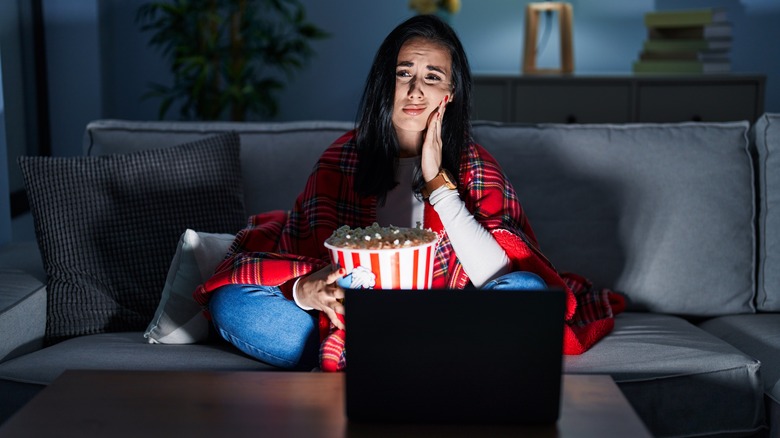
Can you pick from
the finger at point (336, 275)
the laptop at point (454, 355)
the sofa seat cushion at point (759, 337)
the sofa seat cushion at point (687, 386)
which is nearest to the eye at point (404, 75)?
the finger at point (336, 275)

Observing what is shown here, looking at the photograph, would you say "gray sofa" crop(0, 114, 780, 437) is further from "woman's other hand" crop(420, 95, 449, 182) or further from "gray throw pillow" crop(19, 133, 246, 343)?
"woman's other hand" crop(420, 95, 449, 182)

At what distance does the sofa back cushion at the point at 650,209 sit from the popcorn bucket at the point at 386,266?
2.84 ft

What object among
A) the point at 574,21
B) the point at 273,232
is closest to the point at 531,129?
the point at 273,232

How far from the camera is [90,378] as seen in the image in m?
1.22

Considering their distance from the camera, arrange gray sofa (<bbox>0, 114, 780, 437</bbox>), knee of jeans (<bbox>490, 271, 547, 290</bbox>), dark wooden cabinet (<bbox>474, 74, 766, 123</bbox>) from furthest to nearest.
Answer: dark wooden cabinet (<bbox>474, 74, 766, 123</bbox>) < gray sofa (<bbox>0, 114, 780, 437</bbox>) < knee of jeans (<bbox>490, 271, 547, 290</bbox>)

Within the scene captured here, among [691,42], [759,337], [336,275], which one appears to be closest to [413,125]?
[336,275]

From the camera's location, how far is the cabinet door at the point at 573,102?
12.1 ft

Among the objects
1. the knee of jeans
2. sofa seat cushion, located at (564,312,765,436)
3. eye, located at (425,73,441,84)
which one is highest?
eye, located at (425,73,441,84)

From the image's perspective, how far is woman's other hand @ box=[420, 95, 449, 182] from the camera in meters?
1.61

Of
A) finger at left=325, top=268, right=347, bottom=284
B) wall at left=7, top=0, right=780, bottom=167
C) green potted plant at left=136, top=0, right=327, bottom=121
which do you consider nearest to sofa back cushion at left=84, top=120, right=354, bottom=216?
finger at left=325, top=268, right=347, bottom=284

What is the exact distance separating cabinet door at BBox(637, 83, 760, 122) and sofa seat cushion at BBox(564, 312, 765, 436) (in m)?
2.17

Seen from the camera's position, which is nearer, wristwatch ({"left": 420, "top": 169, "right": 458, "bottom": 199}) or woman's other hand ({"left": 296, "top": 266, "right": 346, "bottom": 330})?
woman's other hand ({"left": 296, "top": 266, "right": 346, "bottom": 330})

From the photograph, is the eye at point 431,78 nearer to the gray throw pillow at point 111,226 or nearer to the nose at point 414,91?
the nose at point 414,91

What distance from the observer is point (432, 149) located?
5.31 ft
